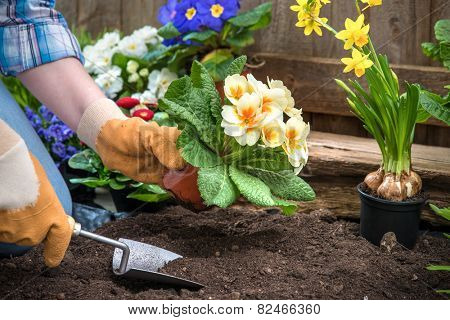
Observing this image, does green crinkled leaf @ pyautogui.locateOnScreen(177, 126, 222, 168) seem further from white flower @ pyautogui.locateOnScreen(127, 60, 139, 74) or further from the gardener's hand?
white flower @ pyautogui.locateOnScreen(127, 60, 139, 74)

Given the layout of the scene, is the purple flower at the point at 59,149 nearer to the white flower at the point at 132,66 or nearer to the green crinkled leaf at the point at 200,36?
the white flower at the point at 132,66

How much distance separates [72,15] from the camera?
345 centimetres

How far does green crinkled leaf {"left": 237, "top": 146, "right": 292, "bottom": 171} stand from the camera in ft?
6.27

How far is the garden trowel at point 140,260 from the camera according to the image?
1.74 meters

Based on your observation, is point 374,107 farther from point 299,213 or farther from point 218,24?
point 218,24

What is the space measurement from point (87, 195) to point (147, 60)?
2.13 ft

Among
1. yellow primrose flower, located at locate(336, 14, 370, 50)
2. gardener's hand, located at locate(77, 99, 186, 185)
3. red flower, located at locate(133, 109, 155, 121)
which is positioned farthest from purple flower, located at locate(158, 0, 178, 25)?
yellow primrose flower, located at locate(336, 14, 370, 50)

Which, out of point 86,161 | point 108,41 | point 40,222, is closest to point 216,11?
point 108,41

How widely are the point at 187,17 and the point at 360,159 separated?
92cm

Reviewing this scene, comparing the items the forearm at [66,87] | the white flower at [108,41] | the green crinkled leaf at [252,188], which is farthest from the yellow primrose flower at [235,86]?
the white flower at [108,41]

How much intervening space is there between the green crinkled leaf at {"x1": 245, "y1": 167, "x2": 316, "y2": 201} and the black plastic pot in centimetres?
18

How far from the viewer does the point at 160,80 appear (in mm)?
2881

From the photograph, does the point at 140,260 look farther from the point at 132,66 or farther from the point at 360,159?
the point at 132,66
